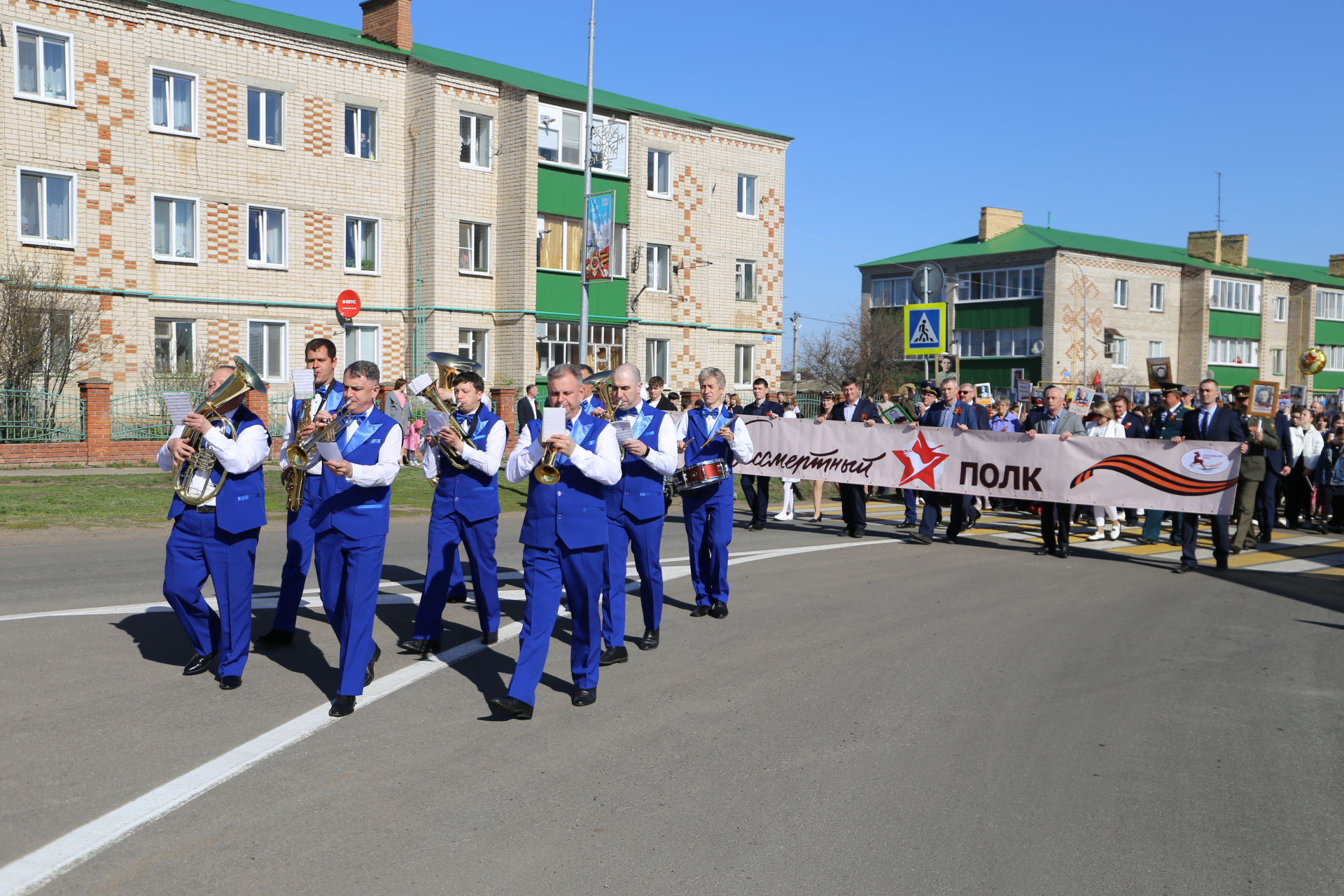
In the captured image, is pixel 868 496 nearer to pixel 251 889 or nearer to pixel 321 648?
pixel 321 648

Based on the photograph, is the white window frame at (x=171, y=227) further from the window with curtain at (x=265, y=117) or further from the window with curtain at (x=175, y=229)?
the window with curtain at (x=265, y=117)

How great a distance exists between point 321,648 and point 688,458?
3.87 meters

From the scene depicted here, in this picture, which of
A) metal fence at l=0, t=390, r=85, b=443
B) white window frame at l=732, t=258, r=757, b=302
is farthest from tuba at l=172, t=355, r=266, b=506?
white window frame at l=732, t=258, r=757, b=302

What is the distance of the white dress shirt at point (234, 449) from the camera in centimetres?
691

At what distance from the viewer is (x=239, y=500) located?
7141mm

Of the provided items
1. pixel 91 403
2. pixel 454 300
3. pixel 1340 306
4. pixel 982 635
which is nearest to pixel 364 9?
pixel 454 300

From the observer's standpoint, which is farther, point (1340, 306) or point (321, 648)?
point (1340, 306)

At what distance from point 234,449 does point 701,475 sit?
13.8 feet

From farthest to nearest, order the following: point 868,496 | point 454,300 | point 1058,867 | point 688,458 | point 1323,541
Result: point 454,300 → point 868,496 → point 1323,541 → point 688,458 → point 1058,867

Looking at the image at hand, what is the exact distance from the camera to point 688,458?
1085cm

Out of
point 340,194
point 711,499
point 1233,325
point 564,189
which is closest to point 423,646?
point 711,499

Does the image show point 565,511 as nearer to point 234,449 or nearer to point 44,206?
point 234,449

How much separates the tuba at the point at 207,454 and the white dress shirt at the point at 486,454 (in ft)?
5.09

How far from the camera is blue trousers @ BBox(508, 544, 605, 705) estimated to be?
666 cm
